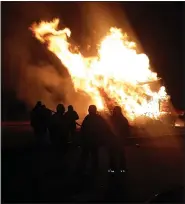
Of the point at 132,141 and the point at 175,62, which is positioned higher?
the point at 175,62

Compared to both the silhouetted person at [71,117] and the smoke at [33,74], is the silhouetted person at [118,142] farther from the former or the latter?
the smoke at [33,74]

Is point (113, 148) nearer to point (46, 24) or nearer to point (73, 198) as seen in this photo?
point (73, 198)

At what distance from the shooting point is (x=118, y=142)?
7363 mm

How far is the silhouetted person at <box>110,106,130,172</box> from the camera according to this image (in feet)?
24.1

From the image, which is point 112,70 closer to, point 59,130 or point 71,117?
point 71,117

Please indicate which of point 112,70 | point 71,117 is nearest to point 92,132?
point 71,117

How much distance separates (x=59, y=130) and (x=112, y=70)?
4.97 metres

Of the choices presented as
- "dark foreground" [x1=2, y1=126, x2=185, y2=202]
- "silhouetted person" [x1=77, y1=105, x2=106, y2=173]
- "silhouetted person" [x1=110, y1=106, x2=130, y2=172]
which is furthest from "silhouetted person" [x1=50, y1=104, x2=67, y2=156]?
"silhouetted person" [x1=110, y1=106, x2=130, y2=172]

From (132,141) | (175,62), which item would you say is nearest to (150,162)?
(132,141)

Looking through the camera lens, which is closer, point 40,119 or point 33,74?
point 40,119

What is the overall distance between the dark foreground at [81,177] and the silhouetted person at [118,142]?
0.24 meters

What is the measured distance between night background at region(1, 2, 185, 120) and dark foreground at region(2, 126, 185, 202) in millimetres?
2851

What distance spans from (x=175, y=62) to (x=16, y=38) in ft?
21.3

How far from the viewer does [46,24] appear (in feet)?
39.6
